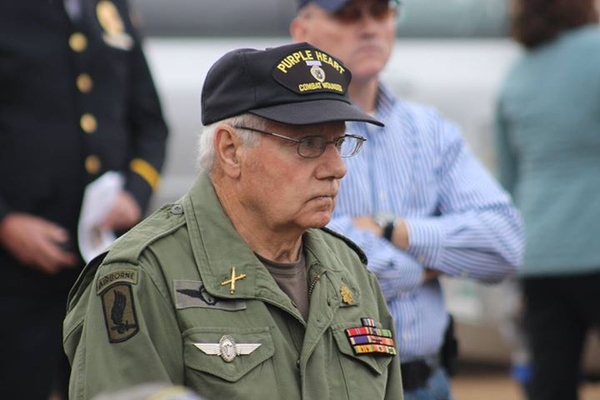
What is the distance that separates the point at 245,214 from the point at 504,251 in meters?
1.26

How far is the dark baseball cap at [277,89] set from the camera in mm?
3346

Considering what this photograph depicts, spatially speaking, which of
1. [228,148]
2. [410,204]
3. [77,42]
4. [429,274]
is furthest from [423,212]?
[77,42]

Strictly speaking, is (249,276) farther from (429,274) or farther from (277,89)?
(429,274)

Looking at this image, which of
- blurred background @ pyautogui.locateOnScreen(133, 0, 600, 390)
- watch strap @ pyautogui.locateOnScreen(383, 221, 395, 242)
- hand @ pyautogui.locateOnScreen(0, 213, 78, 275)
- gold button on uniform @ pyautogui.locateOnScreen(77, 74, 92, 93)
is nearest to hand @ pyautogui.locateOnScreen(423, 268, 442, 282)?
watch strap @ pyautogui.locateOnScreen(383, 221, 395, 242)

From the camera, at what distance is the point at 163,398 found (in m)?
2.14

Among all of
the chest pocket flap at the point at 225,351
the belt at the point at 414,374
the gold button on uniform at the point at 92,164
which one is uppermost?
the gold button on uniform at the point at 92,164

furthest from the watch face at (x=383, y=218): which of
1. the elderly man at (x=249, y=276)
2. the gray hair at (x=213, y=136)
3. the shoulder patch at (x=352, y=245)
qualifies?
the gray hair at (x=213, y=136)

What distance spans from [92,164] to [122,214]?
0.62 ft

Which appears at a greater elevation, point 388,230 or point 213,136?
point 213,136

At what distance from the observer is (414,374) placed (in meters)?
4.27

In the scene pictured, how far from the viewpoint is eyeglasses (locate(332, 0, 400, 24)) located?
450 cm

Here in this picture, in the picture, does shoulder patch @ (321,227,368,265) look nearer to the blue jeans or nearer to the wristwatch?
the wristwatch

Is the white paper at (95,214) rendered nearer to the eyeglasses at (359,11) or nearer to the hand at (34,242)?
the hand at (34,242)

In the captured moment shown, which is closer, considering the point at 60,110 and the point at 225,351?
the point at 225,351
